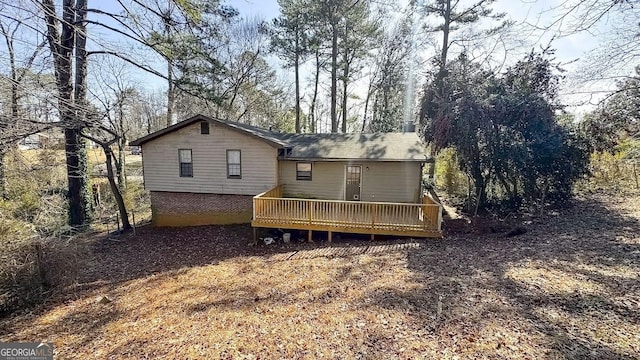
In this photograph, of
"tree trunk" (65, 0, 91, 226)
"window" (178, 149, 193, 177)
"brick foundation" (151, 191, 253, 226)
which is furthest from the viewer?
"window" (178, 149, 193, 177)

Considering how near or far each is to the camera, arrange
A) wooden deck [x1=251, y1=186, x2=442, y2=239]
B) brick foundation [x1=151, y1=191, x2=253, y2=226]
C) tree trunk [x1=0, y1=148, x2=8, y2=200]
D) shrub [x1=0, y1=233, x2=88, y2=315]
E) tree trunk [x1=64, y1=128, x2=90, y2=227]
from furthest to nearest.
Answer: brick foundation [x1=151, y1=191, x2=253, y2=226] → tree trunk [x1=64, y1=128, x2=90, y2=227] → wooden deck [x1=251, y1=186, x2=442, y2=239] → tree trunk [x1=0, y1=148, x2=8, y2=200] → shrub [x1=0, y1=233, x2=88, y2=315]

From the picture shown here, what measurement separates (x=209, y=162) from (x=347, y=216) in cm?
638

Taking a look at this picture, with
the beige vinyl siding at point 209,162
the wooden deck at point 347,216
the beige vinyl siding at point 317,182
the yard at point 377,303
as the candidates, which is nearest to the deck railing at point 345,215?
the wooden deck at point 347,216

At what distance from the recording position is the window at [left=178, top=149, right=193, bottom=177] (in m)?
12.6

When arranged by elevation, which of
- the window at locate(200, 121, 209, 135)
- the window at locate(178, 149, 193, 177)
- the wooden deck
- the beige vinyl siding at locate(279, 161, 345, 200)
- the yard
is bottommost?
the yard

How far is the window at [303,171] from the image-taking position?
12.3m

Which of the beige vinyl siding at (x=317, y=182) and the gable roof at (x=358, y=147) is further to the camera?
the beige vinyl siding at (x=317, y=182)

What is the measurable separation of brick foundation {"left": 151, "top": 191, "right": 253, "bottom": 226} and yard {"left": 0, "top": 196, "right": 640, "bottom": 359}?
3430 millimetres

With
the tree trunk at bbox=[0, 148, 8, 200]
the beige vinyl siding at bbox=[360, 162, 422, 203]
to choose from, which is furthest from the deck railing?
the tree trunk at bbox=[0, 148, 8, 200]

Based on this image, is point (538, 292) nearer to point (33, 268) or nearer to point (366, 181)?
point (366, 181)

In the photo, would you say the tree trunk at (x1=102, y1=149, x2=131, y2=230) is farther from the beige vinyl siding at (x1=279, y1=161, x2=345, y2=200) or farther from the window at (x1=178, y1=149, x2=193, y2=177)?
the beige vinyl siding at (x1=279, y1=161, x2=345, y2=200)

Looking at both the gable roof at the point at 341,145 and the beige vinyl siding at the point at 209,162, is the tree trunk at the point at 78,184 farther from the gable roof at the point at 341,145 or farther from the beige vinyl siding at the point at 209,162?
the beige vinyl siding at the point at 209,162

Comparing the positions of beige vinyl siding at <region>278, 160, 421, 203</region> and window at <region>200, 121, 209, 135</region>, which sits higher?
window at <region>200, 121, 209, 135</region>

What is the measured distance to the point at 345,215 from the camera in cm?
988
